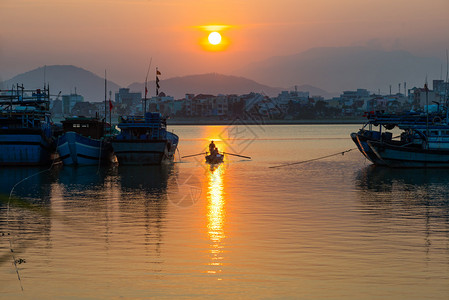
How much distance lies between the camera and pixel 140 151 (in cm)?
6328

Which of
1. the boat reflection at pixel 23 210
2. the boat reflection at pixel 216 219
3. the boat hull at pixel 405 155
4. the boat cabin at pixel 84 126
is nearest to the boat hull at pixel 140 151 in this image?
the boat cabin at pixel 84 126

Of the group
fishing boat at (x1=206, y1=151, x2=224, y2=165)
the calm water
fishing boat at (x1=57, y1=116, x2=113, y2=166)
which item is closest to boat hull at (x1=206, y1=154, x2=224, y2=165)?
fishing boat at (x1=206, y1=151, x2=224, y2=165)

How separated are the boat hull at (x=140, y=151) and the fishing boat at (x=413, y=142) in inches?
753

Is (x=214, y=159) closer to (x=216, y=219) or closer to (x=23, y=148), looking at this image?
(x=23, y=148)

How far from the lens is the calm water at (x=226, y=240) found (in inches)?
748

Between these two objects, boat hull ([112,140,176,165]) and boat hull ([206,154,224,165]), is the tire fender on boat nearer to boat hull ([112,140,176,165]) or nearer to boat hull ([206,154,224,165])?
boat hull ([206,154,224,165])

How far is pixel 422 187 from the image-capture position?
4616cm

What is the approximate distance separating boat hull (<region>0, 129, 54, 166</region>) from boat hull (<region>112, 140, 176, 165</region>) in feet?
23.4

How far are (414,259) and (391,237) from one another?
3.97m

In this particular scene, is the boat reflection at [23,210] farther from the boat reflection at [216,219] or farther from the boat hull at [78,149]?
the boat reflection at [216,219]

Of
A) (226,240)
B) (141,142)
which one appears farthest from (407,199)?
(141,142)

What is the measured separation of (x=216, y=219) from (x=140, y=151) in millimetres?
32977

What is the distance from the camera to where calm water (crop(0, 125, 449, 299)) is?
19.0 m

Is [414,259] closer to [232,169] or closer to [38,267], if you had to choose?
[38,267]
